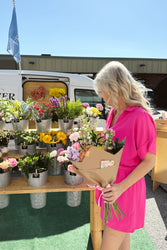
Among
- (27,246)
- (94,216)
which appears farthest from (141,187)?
(27,246)

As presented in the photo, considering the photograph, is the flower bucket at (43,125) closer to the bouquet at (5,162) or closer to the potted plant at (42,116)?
the potted plant at (42,116)

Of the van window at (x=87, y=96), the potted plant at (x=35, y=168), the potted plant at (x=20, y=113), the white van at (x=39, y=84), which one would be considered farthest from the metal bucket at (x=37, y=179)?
the van window at (x=87, y=96)

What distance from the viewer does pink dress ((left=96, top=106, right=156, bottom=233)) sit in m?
1.25

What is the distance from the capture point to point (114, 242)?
138 cm

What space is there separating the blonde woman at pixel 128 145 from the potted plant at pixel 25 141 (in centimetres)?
132

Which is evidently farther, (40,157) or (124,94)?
(40,157)

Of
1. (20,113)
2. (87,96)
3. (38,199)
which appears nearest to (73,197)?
(38,199)

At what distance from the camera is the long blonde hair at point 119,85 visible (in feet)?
4.22

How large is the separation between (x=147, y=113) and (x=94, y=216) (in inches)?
56.0

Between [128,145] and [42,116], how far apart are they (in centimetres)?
147

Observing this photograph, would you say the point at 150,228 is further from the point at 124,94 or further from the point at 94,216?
the point at 124,94

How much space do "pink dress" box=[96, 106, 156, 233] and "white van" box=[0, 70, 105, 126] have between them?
409 centimetres

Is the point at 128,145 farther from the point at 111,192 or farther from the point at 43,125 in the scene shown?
the point at 43,125

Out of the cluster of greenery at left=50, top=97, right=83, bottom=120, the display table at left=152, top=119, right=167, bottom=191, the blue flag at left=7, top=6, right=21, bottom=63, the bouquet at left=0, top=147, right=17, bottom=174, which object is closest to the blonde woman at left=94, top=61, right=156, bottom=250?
the cluster of greenery at left=50, top=97, right=83, bottom=120
